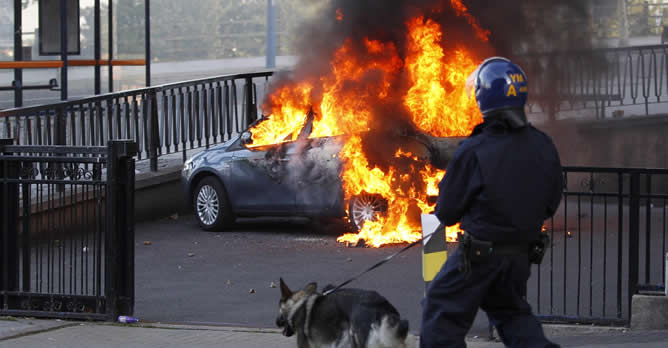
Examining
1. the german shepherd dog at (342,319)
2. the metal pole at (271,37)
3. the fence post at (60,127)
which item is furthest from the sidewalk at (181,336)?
the metal pole at (271,37)

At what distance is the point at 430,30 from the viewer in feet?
44.1

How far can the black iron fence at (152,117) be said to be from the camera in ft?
40.3

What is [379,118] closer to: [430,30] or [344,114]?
[344,114]

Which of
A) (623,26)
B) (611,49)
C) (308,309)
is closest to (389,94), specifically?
(611,49)

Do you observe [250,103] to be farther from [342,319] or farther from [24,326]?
[342,319]

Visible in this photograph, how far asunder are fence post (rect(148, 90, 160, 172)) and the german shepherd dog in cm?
907

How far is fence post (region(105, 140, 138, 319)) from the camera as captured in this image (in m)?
7.88

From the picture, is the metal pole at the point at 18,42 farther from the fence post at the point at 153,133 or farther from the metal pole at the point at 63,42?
the fence post at the point at 153,133

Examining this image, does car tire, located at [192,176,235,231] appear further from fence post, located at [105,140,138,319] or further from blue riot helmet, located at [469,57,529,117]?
blue riot helmet, located at [469,57,529,117]

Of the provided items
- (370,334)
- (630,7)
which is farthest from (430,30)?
(370,334)

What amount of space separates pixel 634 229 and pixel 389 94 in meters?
5.62

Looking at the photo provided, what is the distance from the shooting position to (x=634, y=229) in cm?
754

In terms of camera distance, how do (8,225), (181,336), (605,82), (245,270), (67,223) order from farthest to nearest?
(605,82) < (245,270) < (67,223) < (8,225) < (181,336)

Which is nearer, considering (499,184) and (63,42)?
(499,184)
